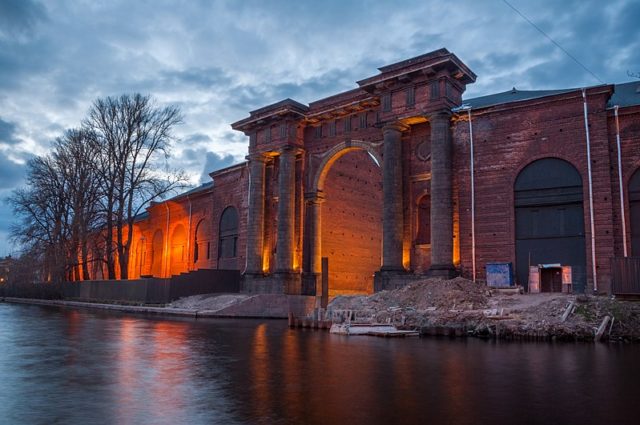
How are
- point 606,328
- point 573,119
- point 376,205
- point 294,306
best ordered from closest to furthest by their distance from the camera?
point 606,328, point 573,119, point 294,306, point 376,205

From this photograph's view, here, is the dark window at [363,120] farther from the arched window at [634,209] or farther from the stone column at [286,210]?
the arched window at [634,209]

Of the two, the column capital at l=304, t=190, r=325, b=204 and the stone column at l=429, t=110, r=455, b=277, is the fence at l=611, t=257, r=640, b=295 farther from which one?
the column capital at l=304, t=190, r=325, b=204

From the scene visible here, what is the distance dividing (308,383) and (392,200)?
64.4 feet

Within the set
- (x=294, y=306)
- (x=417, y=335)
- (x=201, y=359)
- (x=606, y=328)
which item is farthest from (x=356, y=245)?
(x=201, y=359)

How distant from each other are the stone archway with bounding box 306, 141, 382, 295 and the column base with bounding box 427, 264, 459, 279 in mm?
8538

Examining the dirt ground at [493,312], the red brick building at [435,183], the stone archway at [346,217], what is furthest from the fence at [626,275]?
the stone archway at [346,217]

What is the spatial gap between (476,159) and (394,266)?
6350 mm

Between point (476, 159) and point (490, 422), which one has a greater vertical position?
point (476, 159)

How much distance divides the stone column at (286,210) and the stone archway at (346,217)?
1182 millimetres

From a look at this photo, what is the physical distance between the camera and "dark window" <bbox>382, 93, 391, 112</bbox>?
28.4m

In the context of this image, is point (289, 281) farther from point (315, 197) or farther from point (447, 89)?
point (447, 89)

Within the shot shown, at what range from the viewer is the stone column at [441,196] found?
25.1m

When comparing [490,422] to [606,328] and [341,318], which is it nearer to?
[606,328]

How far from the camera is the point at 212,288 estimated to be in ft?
117
